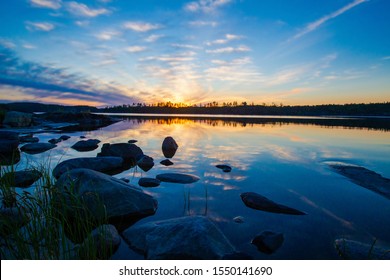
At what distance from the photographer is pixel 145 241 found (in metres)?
4.49

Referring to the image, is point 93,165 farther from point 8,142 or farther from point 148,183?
point 8,142

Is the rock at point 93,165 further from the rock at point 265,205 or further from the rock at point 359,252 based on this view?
the rock at point 359,252

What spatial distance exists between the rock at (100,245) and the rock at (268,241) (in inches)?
112

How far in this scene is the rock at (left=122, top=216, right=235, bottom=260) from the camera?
395cm

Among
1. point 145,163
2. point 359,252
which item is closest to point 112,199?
point 359,252

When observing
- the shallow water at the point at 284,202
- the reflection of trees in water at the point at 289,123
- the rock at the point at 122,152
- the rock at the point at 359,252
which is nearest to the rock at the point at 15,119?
the shallow water at the point at 284,202

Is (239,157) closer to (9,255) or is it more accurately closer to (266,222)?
(266,222)

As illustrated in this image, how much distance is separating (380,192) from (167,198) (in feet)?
23.9

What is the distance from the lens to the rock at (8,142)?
14157mm

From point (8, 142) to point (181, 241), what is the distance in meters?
15.7

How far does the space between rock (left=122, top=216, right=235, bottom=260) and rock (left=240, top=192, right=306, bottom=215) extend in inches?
91.5

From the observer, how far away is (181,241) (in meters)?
4.12

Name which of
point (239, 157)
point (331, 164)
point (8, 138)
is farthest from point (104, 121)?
point (331, 164)

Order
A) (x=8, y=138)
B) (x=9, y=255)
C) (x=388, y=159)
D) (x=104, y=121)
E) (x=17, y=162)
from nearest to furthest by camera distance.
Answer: (x=9, y=255)
(x=17, y=162)
(x=388, y=159)
(x=8, y=138)
(x=104, y=121)
